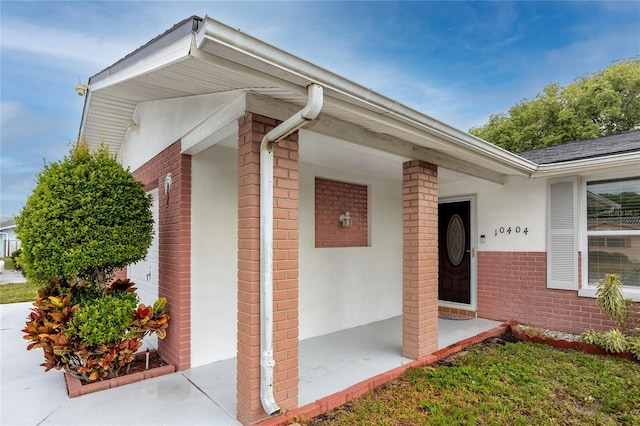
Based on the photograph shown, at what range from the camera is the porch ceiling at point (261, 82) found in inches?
96.7

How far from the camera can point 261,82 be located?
2.95 meters

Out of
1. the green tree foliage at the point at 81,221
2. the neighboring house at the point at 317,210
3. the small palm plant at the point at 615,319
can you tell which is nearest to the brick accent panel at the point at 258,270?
the neighboring house at the point at 317,210

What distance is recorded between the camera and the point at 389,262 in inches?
322

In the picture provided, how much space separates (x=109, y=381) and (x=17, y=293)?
11.5 m

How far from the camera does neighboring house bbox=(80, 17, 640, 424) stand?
3.38 meters

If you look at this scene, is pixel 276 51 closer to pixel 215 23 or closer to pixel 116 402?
pixel 215 23

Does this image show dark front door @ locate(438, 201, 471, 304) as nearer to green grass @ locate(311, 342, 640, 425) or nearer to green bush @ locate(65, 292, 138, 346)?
green grass @ locate(311, 342, 640, 425)

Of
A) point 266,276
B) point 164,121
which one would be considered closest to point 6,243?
point 164,121

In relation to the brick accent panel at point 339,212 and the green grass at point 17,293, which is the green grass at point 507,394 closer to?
the brick accent panel at point 339,212

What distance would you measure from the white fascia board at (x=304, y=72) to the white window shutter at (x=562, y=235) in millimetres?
3469

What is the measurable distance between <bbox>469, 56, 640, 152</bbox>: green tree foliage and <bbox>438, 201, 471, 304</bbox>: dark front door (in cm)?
1835

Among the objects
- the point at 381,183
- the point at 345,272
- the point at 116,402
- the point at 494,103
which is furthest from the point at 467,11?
the point at 494,103

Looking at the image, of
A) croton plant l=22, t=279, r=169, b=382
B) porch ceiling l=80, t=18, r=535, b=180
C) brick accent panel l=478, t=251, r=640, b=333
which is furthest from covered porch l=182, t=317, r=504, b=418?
porch ceiling l=80, t=18, r=535, b=180

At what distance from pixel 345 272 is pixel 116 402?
4418 millimetres
